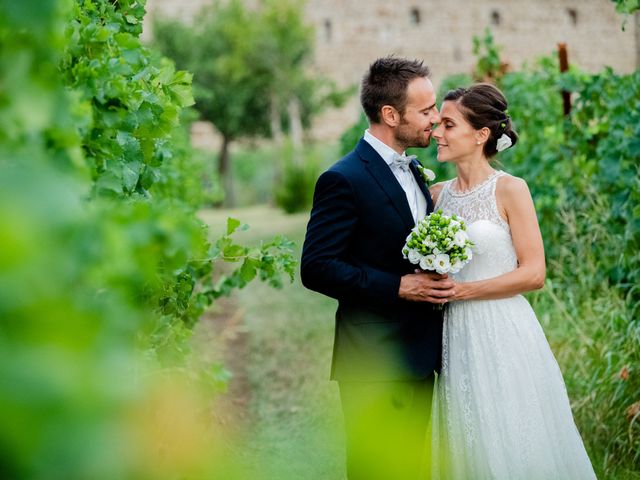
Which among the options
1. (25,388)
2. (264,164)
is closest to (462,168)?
(25,388)

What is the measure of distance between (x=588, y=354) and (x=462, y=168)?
184 cm

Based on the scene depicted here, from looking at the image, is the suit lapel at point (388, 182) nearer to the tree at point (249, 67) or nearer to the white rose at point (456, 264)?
the white rose at point (456, 264)

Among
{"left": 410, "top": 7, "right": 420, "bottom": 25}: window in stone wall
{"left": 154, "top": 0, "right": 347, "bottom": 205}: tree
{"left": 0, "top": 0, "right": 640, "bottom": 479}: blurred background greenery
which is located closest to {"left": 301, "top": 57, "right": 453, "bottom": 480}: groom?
{"left": 0, "top": 0, "right": 640, "bottom": 479}: blurred background greenery

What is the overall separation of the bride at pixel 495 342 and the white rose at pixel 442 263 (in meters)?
0.23

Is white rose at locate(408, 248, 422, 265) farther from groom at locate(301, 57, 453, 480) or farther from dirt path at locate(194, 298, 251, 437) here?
dirt path at locate(194, 298, 251, 437)

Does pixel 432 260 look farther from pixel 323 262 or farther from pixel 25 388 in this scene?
pixel 25 388

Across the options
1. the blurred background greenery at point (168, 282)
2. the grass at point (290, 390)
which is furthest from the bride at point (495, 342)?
the grass at point (290, 390)

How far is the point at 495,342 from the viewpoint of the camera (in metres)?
2.96

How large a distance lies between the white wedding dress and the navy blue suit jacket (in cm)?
20

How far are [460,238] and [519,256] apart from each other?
0.37 m

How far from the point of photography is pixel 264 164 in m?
32.2

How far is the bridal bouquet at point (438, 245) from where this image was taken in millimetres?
2594

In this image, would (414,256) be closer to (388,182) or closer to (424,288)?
(424,288)

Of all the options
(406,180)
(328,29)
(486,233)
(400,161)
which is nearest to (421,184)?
(406,180)
